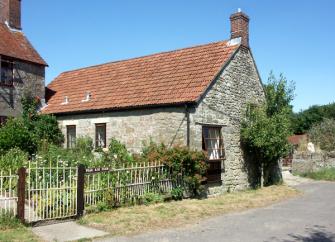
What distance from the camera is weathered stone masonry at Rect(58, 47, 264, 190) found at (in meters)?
15.9

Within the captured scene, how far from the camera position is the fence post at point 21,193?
385 inches

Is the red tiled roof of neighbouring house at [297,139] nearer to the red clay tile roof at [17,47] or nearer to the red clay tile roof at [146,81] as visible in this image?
the red clay tile roof at [146,81]

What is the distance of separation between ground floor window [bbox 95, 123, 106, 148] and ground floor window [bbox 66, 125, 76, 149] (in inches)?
68.2

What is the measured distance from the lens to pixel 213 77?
1645 centimetres

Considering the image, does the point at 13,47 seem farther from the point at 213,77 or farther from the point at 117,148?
the point at 213,77

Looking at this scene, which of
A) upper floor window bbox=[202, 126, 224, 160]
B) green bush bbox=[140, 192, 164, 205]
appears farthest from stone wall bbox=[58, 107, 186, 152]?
green bush bbox=[140, 192, 164, 205]

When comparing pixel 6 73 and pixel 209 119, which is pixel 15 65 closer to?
pixel 6 73

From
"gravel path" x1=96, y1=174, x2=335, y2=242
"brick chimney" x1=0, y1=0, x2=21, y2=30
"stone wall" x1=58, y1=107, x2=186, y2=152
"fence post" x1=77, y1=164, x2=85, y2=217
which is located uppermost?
"brick chimney" x1=0, y1=0, x2=21, y2=30

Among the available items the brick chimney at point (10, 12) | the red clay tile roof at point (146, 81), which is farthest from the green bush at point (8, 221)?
the brick chimney at point (10, 12)

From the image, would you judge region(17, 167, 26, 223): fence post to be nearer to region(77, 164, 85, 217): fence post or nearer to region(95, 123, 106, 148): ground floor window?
region(77, 164, 85, 217): fence post

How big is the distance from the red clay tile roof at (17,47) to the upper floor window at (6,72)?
0.44 meters

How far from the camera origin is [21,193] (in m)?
9.82

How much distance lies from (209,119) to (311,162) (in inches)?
597

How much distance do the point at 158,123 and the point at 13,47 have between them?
32.0 feet
